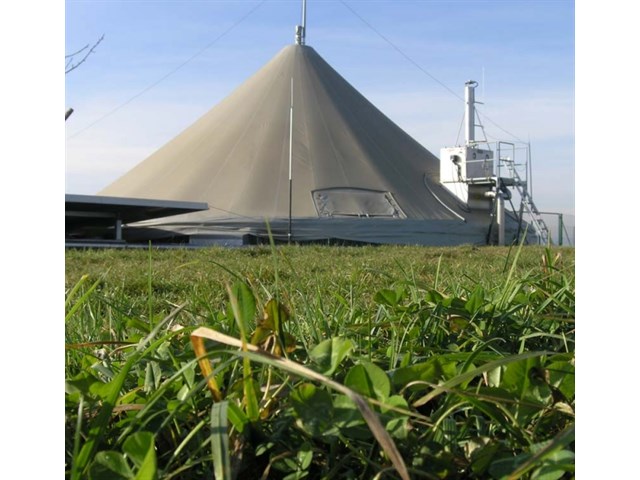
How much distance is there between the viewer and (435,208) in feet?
41.0

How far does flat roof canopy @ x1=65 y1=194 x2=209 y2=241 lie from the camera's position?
26.2 feet

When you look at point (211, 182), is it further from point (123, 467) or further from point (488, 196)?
point (123, 467)

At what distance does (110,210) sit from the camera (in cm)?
873

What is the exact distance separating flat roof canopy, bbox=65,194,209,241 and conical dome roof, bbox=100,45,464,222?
140cm

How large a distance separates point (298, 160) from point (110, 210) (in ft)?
13.8

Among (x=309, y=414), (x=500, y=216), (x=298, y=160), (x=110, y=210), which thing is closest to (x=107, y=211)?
(x=110, y=210)

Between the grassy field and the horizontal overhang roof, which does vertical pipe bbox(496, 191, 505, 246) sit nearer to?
the horizontal overhang roof

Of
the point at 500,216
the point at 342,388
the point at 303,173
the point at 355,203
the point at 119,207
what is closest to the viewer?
the point at 342,388

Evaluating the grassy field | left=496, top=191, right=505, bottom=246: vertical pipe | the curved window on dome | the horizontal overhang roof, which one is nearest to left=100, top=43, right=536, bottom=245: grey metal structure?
the curved window on dome

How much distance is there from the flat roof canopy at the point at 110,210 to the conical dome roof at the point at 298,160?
55.2 inches

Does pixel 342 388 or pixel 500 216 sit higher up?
pixel 500 216

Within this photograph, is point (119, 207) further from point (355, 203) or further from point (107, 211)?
point (355, 203)

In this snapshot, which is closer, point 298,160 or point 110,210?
point 110,210
